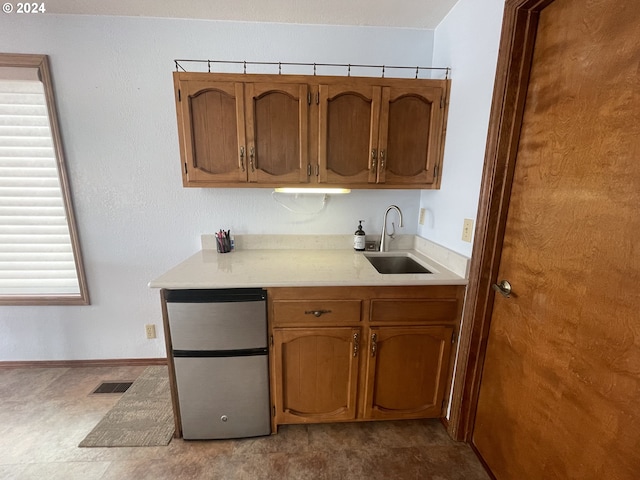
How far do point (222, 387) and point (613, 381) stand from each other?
1.60 metres

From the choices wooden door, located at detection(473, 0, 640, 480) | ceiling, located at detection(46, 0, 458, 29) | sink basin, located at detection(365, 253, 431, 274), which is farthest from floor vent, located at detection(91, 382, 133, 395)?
ceiling, located at detection(46, 0, 458, 29)

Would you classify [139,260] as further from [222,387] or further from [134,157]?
[222,387]

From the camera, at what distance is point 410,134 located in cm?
167

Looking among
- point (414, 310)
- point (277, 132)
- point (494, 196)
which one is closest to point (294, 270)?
point (414, 310)

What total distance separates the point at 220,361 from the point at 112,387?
Answer: 1213mm

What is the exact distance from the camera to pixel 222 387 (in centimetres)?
143

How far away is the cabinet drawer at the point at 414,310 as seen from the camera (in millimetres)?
1443

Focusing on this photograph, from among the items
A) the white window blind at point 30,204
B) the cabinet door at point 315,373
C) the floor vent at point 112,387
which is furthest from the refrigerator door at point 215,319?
the white window blind at point 30,204

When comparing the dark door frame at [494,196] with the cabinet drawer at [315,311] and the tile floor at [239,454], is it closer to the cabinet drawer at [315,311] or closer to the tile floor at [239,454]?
the tile floor at [239,454]

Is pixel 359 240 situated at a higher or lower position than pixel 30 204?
lower

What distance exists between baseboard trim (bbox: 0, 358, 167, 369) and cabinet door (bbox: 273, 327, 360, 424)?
51.2 inches

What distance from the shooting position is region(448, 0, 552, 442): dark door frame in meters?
1.11

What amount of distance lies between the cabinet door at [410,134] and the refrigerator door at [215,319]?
3.61 feet

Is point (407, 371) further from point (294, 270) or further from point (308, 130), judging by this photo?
point (308, 130)
